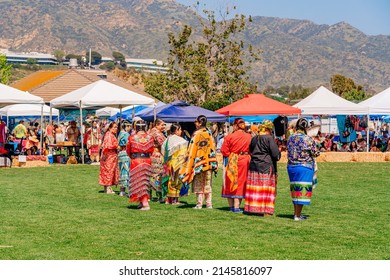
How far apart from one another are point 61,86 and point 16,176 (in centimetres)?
5969

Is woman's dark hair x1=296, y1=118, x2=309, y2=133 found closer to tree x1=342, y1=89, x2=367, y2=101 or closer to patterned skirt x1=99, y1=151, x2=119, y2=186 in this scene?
patterned skirt x1=99, y1=151, x2=119, y2=186

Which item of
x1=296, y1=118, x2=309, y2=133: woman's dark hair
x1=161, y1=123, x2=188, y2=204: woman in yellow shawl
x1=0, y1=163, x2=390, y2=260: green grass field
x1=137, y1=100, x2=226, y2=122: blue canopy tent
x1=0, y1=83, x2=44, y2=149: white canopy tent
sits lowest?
x1=0, y1=163, x2=390, y2=260: green grass field

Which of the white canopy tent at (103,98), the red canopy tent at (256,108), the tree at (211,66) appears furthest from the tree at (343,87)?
the white canopy tent at (103,98)

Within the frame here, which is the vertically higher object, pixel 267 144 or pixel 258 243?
pixel 267 144

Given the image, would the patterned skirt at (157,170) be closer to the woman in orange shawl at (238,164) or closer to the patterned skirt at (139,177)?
the patterned skirt at (139,177)

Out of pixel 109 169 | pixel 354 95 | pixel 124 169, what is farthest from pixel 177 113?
pixel 354 95

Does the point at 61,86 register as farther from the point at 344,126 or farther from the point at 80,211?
the point at 80,211

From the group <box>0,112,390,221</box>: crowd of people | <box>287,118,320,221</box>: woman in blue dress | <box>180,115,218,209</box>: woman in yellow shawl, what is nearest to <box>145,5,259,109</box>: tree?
<box>0,112,390,221</box>: crowd of people

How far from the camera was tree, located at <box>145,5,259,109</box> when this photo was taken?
54.4m

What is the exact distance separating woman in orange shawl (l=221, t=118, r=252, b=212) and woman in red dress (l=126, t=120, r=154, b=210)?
138 cm

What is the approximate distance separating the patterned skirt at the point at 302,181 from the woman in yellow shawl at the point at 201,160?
81.2 inches

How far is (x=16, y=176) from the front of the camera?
24.6 m

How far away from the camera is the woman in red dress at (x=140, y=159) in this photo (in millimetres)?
15312

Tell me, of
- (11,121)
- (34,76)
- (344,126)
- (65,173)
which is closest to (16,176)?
(65,173)
